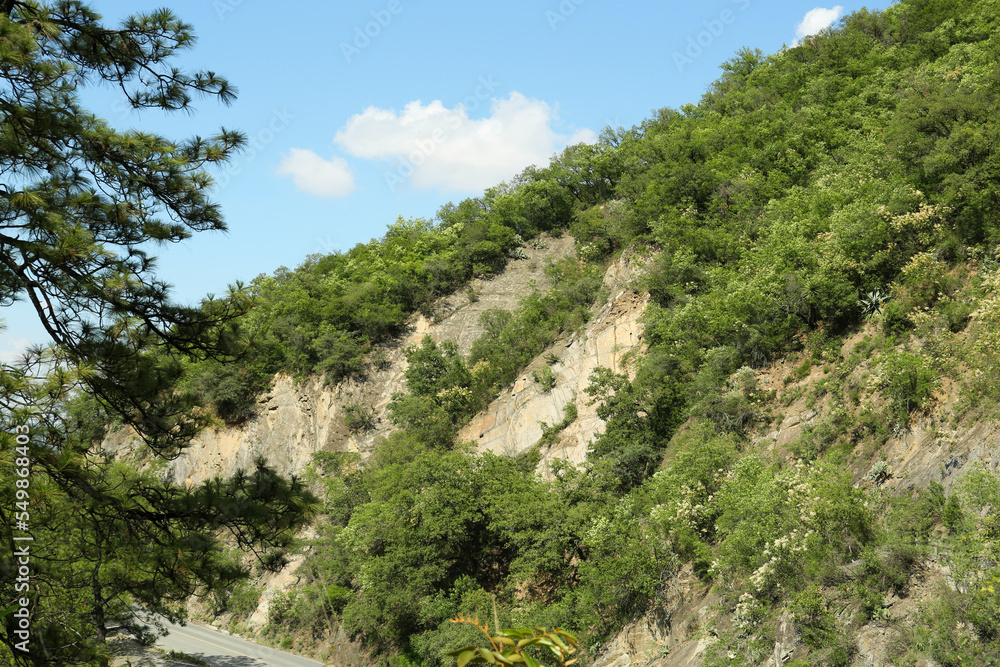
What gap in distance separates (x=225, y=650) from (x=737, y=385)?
2589cm

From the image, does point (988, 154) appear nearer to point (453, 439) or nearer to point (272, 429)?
point (453, 439)

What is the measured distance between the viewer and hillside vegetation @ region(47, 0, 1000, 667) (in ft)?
37.9

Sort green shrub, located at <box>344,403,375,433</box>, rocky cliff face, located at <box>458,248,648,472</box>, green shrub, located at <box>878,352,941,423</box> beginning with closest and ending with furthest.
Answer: green shrub, located at <box>878,352,941,423</box> < rocky cliff face, located at <box>458,248,648,472</box> < green shrub, located at <box>344,403,375,433</box>

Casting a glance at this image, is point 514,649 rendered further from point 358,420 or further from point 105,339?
point 358,420


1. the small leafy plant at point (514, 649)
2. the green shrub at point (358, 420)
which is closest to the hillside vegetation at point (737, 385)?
the green shrub at point (358, 420)

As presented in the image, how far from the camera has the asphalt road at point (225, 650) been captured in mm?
28047

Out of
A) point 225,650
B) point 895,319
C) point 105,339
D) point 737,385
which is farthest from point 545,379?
point 105,339

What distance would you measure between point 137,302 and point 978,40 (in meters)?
35.5

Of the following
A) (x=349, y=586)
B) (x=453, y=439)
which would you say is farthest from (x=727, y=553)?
(x=349, y=586)

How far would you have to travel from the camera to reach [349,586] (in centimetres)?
3200

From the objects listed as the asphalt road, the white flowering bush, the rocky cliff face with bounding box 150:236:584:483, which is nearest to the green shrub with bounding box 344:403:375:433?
the rocky cliff face with bounding box 150:236:584:483

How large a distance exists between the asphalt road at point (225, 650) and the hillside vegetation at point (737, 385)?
1588 mm

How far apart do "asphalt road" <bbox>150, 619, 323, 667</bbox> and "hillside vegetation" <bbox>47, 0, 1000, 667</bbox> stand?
5.21ft

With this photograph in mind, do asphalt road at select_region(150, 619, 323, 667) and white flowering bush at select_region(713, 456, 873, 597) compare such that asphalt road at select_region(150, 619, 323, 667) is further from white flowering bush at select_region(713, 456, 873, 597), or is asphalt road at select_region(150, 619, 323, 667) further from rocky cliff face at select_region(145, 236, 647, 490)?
white flowering bush at select_region(713, 456, 873, 597)
